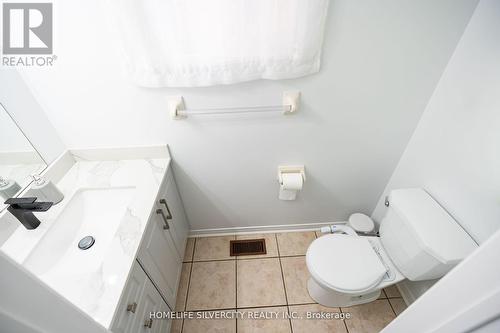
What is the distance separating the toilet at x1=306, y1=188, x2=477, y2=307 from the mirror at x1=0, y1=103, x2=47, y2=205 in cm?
154

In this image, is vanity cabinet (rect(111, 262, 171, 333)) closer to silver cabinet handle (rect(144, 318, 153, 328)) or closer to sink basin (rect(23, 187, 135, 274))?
silver cabinet handle (rect(144, 318, 153, 328))

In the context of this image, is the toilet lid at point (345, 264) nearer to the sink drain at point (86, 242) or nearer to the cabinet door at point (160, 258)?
the cabinet door at point (160, 258)

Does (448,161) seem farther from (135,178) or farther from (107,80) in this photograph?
(107,80)

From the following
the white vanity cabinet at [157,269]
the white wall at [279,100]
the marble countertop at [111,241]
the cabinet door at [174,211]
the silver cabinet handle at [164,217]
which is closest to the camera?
the marble countertop at [111,241]

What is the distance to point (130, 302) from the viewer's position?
90 cm

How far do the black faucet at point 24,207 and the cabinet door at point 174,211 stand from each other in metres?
0.45

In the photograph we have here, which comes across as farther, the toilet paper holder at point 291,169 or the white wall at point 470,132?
the toilet paper holder at point 291,169

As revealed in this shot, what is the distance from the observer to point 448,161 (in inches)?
44.9

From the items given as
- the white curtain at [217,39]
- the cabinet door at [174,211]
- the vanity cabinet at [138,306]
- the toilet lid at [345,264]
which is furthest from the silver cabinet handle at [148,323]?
the white curtain at [217,39]

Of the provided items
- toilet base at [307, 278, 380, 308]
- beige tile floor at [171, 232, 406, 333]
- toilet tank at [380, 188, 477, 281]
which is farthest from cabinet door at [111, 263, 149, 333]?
toilet tank at [380, 188, 477, 281]

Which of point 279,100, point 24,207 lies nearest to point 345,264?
point 279,100

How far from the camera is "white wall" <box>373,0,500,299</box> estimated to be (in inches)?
36.9

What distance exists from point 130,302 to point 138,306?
9 cm

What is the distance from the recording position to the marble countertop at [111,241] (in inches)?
31.3
